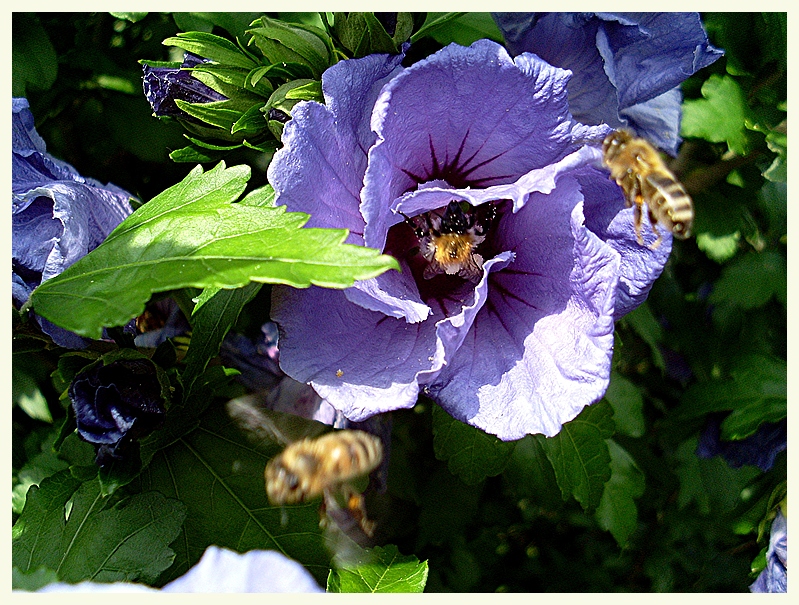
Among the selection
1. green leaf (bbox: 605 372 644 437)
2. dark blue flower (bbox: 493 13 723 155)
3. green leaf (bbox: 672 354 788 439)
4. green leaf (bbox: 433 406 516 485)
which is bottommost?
green leaf (bbox: 672 354 788 439)

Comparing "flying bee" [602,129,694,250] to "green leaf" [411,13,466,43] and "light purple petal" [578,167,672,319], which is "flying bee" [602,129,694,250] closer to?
"light purple petal" [578,167,672,319]

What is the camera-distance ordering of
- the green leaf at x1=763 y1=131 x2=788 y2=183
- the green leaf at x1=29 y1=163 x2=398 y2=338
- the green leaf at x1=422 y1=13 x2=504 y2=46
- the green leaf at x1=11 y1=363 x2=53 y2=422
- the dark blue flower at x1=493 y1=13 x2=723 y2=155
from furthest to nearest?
the green leaf at x1=11 y1=363 x2=53 y2=422, the green leaf at x1=763 y1=131 x2=788 y2=183, the green leaf at x1=422 y1=13 x2=504 y2=46, the dark blue flower at x1=493 y1=13 x2=723 y2=155, the green leaf at x1=29 y1=163 x2=398 y2=338

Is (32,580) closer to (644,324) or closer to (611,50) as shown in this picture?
(611,50)

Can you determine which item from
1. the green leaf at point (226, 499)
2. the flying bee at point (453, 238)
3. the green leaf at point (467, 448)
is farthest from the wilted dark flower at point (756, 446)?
the green leaf at point (226, 499)

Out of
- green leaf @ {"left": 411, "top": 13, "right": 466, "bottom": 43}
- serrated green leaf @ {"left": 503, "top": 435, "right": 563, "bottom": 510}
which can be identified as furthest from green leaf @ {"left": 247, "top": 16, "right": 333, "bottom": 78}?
serrated green leaf @ {"left": 503, "top": 435, "right": 563, "bottom": 510}

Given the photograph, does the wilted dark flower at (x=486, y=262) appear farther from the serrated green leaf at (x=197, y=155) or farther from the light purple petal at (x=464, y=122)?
the serrated green leaf at (x=197, y=155)

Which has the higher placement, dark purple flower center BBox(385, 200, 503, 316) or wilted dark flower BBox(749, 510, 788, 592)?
dark purple flower center BBox(385, 200, 503, 316)

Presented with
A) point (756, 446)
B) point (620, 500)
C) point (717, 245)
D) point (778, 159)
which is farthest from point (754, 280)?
point (620, 500)
